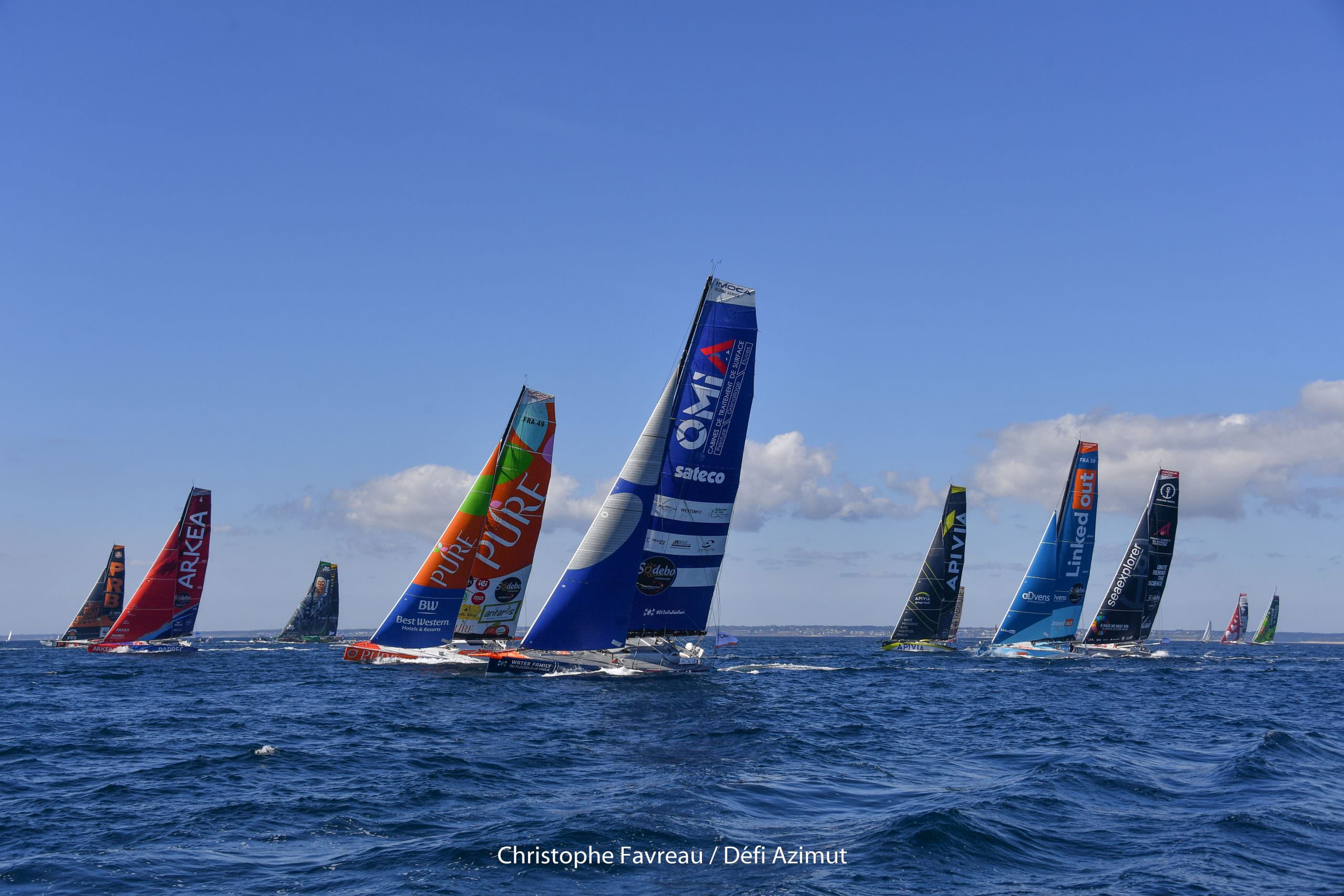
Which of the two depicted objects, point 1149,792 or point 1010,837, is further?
point 1149,792

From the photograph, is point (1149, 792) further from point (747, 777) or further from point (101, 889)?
point (101, 889)

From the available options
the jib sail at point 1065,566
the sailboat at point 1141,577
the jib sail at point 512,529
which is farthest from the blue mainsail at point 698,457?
the sailboat at point 1141,577

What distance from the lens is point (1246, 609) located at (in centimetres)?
13950

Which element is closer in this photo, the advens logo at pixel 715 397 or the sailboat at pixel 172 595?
the advens logo at pixel 715 397

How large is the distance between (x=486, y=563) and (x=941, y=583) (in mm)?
38955

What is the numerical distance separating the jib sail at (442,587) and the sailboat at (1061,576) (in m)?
35.3

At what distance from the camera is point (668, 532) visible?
114ft

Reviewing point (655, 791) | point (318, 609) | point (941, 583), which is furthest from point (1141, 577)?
point (318, 609)

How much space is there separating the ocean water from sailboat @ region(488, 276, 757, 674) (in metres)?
1.57

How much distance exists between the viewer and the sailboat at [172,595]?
56.6 meters

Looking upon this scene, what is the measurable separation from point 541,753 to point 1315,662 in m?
78.2

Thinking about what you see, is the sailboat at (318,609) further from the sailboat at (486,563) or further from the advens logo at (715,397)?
the advens logo at (715,397)

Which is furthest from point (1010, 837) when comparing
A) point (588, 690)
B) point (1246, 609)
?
point (1246, 609)

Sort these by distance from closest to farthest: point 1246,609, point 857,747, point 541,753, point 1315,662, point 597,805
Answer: point 597,805 < point 541,753 < point 857,747 < point 1315,662 < point 1246,609
